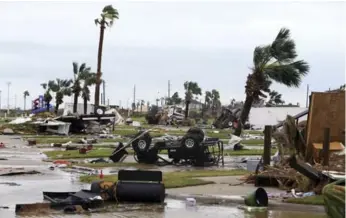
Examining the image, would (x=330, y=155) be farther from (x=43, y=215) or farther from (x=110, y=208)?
(x=43, y=215)

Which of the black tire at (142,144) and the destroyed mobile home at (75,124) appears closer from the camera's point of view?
the black tire at (142,144)

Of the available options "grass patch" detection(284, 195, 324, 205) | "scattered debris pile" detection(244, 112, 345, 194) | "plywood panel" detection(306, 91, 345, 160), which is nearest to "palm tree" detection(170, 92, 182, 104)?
"plywood panel" detection(306, 91, 345, 160)

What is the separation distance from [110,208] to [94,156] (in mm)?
13717

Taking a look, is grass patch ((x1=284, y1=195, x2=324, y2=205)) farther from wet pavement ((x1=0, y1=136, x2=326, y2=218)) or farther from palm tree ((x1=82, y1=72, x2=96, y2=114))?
palm tree ((x1=82, y1=72, x2=96, y2=114))

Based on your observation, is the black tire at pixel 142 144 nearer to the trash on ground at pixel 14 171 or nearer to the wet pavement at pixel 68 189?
the wet pavement at pixel 68 189

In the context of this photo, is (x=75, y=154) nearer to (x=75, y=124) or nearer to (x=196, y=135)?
(x=196, y=135)

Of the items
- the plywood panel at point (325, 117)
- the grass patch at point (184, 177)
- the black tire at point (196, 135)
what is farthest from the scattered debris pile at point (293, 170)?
the black tire at point (196, 135)

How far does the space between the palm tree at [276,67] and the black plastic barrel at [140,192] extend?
19771mm

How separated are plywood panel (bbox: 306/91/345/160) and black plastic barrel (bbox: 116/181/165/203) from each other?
6383 millimetres

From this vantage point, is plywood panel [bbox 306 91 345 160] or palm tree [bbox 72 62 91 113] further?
palm tree [bbox 72 62 91 113]

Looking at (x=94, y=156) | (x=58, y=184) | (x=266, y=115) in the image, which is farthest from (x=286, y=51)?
(x=266, y=115)

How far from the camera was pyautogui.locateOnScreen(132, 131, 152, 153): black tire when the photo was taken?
72.5 ft

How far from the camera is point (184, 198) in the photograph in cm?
1323

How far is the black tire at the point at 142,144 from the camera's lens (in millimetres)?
22094
